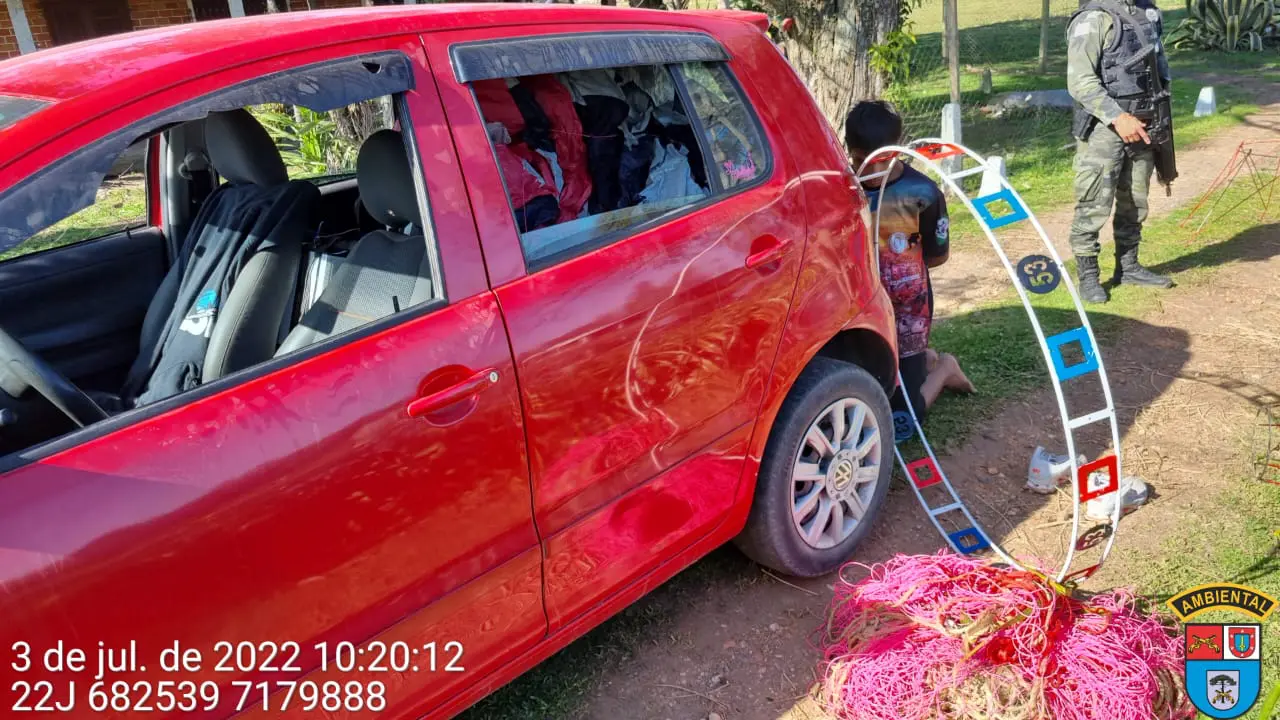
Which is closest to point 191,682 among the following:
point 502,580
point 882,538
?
point 502,580

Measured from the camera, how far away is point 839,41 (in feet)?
25.3

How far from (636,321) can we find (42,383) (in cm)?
130

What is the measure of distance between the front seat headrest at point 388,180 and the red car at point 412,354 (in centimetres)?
2

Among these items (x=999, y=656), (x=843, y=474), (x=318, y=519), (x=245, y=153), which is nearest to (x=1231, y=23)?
(x=843, y=474)

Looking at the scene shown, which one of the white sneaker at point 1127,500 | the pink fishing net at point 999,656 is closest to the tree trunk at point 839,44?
the white sneaker at point 1127,500

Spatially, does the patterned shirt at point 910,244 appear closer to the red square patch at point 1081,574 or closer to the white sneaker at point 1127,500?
the white sneaker at point 1127,500

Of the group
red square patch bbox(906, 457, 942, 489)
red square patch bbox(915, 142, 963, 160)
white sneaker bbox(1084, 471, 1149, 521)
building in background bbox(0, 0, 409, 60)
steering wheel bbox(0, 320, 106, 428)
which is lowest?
white sneaker bbox(1084, 471, 1149, 521)

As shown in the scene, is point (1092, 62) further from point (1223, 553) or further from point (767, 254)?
point (767, 254)

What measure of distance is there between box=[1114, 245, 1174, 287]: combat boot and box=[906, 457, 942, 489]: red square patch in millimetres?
2773

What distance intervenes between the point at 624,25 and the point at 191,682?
6.47 ft

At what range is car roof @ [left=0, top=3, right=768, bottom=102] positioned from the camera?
1.89 metres

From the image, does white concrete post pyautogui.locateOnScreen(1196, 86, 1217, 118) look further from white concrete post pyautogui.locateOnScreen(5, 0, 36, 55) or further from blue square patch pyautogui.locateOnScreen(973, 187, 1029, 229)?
white concrete post pyautogui.locateOnScreen(5, 0, 36, 55)

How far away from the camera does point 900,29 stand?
7730 mm

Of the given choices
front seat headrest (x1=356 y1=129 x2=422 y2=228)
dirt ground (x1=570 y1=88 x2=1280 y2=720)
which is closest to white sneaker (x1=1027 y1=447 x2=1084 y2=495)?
dirt ground (x1=570 y1=88 x2=1280 y2=720)
